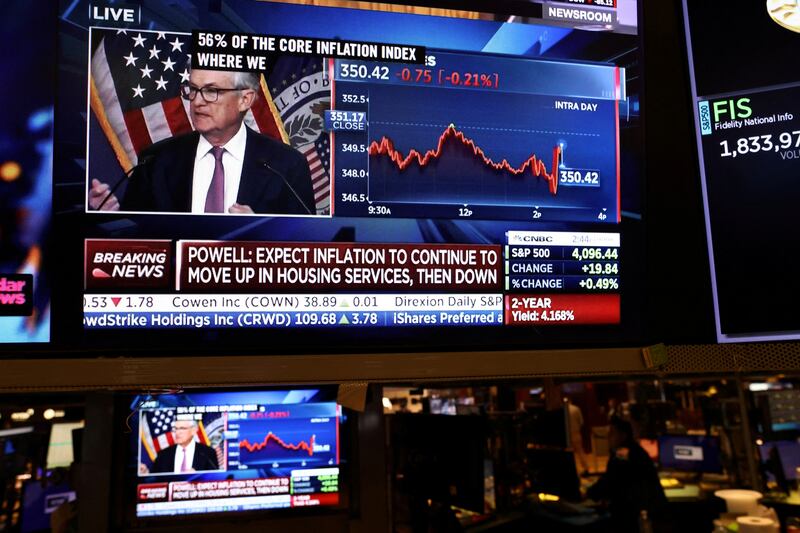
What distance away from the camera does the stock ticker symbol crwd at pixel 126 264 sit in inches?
82.6

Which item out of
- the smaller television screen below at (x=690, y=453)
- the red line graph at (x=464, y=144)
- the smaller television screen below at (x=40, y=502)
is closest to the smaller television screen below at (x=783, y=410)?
the smaller television screen below at (x=690, y=453)

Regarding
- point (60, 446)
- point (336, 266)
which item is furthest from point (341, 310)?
point (60, 446)

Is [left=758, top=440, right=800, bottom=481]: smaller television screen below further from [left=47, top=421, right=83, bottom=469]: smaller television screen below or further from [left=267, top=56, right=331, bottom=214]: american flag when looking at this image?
[left=47, top=421, right=83, bottom=469]: smaller television screen below

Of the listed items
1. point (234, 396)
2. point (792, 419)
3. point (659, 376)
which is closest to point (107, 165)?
point (234, 396)

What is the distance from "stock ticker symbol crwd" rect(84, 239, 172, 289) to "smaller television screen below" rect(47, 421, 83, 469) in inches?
153

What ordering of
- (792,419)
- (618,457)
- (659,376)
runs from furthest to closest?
(792,419)
(618,457)
(659,376)

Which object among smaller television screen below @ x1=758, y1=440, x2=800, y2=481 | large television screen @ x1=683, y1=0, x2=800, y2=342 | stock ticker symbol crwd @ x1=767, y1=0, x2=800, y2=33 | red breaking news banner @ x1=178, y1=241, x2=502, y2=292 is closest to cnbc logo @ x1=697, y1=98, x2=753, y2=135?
large television screen @ x1=683, y1=0, x2=800, y2=342

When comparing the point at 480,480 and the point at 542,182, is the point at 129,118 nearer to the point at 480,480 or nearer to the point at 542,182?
the point at 542,182

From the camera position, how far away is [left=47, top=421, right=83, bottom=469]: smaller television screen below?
5504 mm

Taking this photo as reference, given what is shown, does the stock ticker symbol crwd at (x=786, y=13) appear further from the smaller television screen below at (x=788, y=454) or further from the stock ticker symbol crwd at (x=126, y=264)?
the smaller television screen below at (x=788, y=454)

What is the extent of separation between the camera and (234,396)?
2316 mm

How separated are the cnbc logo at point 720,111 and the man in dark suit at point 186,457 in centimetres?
220

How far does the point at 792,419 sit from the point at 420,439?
3603mm

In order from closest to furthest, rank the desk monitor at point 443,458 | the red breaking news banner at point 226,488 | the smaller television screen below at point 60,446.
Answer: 1. the red breaking news banner at point 226,488
2. the desk monitor at point 443,458
3. the smaller television screen below at point 60,446
